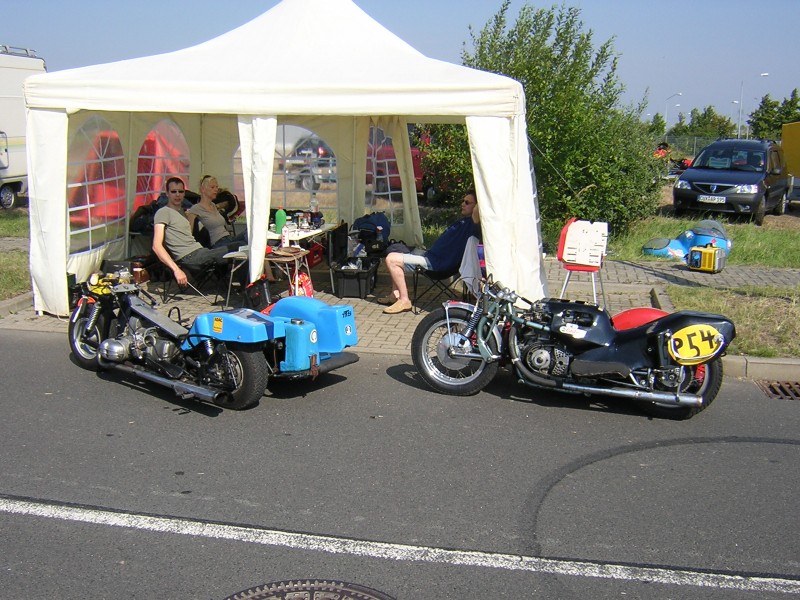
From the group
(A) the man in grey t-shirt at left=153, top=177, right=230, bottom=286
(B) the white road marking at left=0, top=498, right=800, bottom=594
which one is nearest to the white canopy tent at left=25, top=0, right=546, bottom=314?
(A) the man in grey t-shirt at left=153, top=177, right=230, bottom=286

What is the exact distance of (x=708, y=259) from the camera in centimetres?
1105

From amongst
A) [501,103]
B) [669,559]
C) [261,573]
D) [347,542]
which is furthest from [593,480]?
[501,103]

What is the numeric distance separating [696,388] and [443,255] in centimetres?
363

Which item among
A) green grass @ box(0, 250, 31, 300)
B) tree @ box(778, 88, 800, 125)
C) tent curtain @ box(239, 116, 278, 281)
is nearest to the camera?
tent curtain @ box(239, 116, 278, 281)

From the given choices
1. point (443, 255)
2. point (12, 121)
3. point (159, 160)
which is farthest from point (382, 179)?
point (12, 121)

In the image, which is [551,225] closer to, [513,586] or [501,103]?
[501,103]

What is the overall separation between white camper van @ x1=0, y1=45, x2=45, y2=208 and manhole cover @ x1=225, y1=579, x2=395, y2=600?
1624 centimetres

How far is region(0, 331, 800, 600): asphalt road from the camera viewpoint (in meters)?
3.95

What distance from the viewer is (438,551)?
13.6 ft

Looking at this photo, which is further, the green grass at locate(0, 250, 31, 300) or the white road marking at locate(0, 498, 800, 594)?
the green grass at locate(0, 250, 31, 300)

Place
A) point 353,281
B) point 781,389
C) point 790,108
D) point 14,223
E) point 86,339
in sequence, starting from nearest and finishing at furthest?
1. point 781,389
2. point 86,339
3. point 353,281
4. point 14,223
5. point 790,108

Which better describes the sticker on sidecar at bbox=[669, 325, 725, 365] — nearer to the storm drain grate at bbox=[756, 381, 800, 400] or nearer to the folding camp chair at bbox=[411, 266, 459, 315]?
the storm drain grate at bbox=[756, 381, 800, 400]

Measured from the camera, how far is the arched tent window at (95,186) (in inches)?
386

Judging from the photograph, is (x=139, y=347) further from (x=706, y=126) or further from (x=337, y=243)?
(x=706, y=126)
